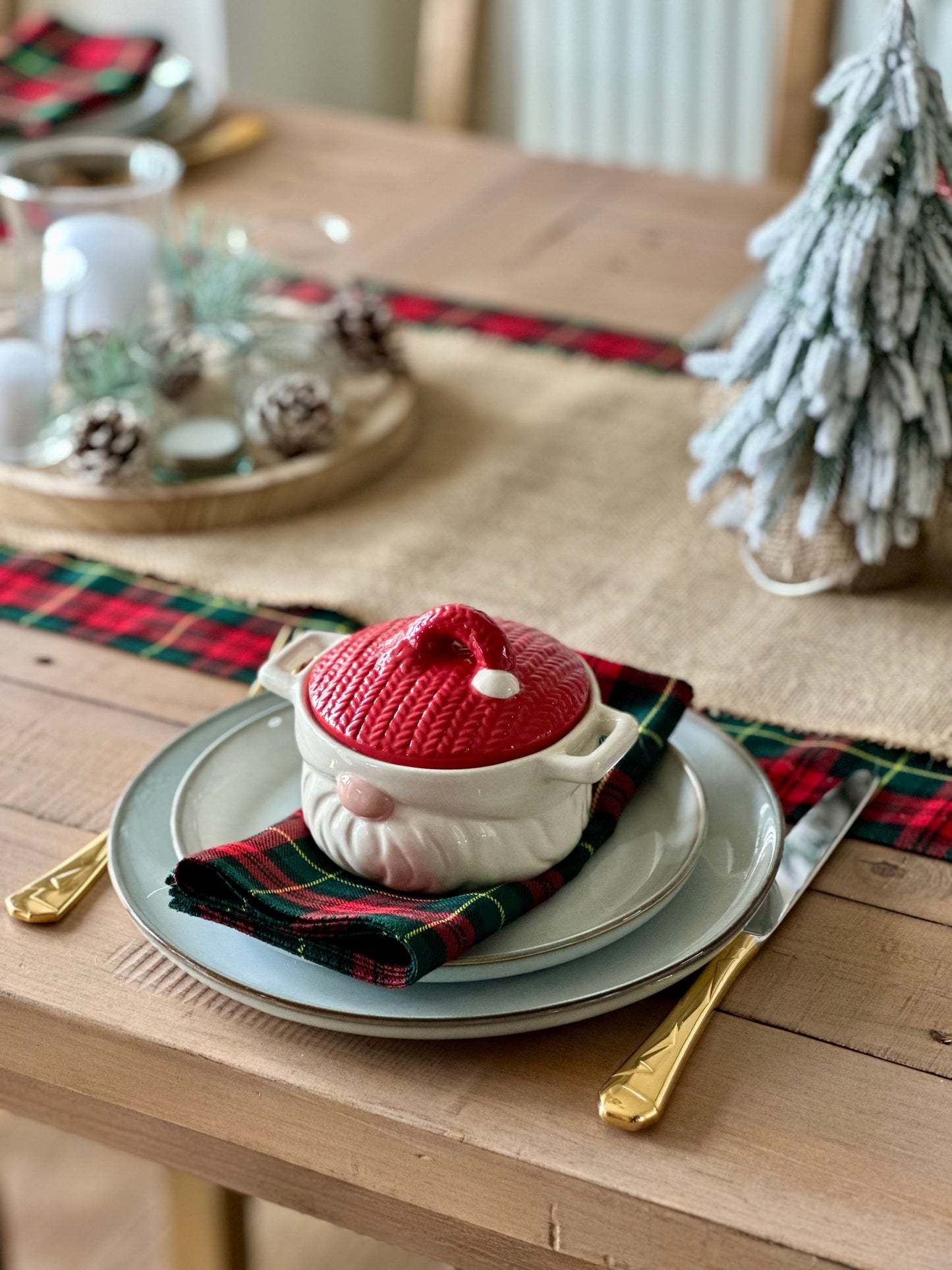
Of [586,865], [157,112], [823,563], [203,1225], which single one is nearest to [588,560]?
[823,563]

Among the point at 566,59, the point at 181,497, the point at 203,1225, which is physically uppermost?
the point at 181,497

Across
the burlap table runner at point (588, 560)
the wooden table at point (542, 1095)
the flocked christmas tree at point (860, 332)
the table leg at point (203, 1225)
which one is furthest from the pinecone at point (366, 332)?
the table leg at point (203, 1225)

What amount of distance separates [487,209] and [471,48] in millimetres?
1111

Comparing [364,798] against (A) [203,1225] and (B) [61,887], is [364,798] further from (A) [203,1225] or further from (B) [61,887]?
(A) [203,1225]

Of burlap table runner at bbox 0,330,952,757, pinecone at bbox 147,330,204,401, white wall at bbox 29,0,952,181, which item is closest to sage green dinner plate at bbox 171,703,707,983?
burlap table runner at bbox 0,330,952,757

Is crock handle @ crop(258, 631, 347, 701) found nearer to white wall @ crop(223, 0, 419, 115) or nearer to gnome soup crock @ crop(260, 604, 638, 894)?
gnome soup crock @ crop(260, 604, 638, 894)

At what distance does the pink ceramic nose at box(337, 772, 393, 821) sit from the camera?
0.54 m

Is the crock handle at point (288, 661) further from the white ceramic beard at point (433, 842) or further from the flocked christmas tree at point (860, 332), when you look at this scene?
the flocked christmas tree at point (860, 332)

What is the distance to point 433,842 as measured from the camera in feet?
1.80

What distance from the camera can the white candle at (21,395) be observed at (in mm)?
964

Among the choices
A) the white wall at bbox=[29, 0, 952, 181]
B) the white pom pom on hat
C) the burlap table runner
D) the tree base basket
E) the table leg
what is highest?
the white pom pom on hat

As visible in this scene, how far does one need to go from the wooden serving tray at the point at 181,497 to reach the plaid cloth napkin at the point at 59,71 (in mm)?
634

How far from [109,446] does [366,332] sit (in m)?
0.24

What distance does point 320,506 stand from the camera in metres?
1.00
